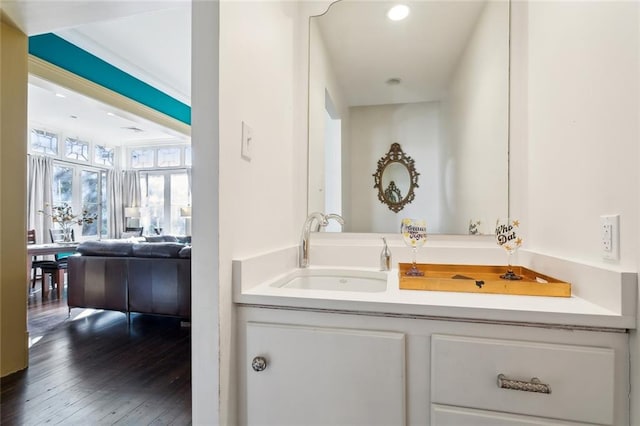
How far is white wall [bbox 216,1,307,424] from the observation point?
3.04ft

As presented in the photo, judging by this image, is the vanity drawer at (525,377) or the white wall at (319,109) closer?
the vanity drawer at (525,377)

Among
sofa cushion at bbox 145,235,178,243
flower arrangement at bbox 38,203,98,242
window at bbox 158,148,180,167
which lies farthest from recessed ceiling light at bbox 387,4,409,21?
window at bbox 158,148,180,167

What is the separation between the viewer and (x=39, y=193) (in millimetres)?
5676

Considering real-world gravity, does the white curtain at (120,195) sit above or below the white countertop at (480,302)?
above

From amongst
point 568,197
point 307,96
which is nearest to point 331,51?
point 307,96

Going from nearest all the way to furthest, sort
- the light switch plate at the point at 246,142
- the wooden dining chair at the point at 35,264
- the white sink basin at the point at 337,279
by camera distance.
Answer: the light switch plate at the point at 246,142, the white sink basin at the point at 337,279, the wooden dining chair at the point at 35,264

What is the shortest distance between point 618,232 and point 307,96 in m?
1.40

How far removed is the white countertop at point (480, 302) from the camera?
2.54ft

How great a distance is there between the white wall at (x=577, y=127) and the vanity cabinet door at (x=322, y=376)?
576 mm

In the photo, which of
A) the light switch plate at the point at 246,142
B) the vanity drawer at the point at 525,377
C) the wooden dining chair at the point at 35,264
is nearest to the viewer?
the vanity drawer at the point at 525,377

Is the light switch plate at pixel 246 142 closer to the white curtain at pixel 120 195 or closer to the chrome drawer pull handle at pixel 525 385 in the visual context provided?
the chrome drawer pull handle at pixel 525 385

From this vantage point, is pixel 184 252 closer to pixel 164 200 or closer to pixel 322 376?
pixel 322 376

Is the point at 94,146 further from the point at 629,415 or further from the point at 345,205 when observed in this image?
the point at 629,415

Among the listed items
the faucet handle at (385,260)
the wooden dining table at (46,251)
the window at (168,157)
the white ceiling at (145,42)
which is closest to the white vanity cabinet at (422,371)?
the faucet handle at (385,260)
